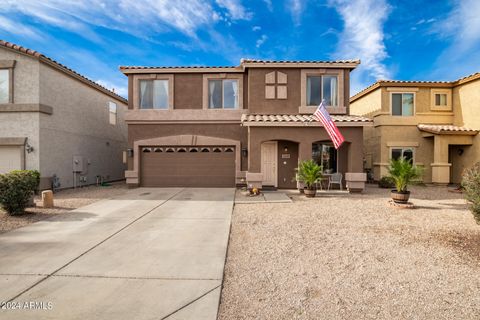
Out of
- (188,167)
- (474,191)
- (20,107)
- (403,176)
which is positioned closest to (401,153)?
(403,176)

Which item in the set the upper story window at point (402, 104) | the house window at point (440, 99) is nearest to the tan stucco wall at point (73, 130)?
the upper story window at point (402, 104)

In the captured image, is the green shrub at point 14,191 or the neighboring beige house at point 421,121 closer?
the green shrub at point 14,191

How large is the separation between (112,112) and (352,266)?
66.2ft

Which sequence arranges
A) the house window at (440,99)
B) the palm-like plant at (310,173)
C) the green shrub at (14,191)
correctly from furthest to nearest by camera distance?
the house window at (440,99) < the palm-like plant at (310,173) < the green shrub at (14,191)

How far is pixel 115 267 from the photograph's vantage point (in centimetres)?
448

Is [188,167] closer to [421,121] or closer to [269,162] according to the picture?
[269,162]

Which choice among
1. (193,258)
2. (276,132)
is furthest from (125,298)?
(276,132)

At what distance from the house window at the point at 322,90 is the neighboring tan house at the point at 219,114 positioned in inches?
2.2

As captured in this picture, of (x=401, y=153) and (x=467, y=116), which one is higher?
(x=467, y=116)

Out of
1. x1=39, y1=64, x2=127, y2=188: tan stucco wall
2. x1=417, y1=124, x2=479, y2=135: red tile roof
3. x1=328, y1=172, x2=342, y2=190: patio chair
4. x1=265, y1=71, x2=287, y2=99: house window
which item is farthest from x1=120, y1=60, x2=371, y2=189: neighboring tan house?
x1=417, y1=124, x2=479, y2=135: red tile roof

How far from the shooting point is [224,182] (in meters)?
14.8

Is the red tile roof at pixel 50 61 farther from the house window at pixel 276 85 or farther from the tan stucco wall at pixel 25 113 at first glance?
the house window at pixel 276 85

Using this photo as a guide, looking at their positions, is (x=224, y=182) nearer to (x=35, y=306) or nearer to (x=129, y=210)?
(x=129, y=210)

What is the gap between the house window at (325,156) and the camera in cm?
1412
